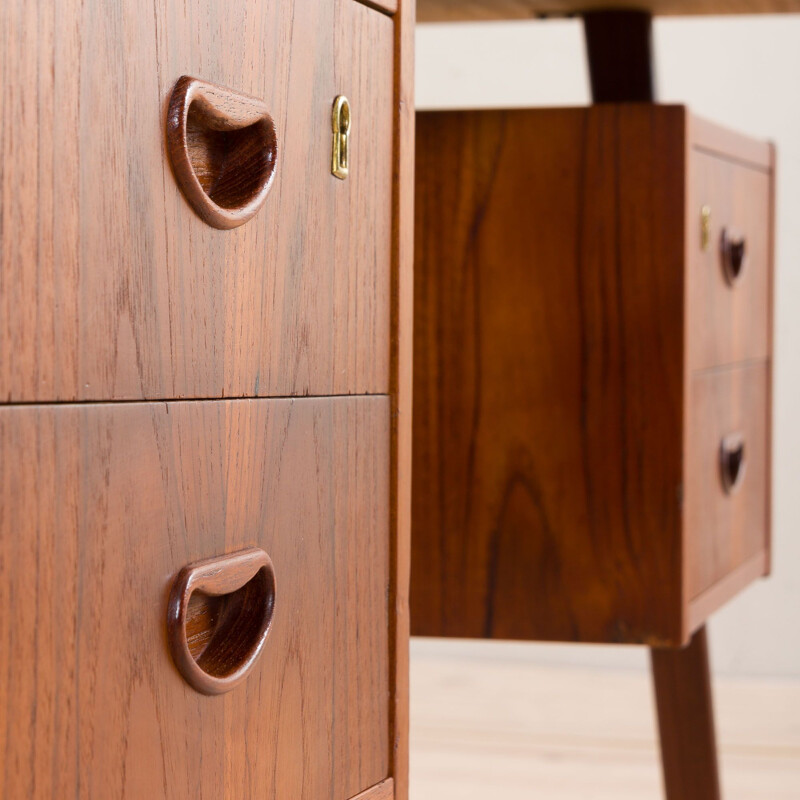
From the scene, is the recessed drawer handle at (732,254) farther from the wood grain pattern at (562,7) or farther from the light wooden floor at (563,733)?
the light wooden floor at (563,733)

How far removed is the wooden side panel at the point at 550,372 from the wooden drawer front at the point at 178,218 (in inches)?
13.3

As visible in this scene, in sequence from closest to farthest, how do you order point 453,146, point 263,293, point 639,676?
point 263,293 → point 453,146 → point 639,676

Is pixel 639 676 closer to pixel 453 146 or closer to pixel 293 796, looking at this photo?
pixel 453 146

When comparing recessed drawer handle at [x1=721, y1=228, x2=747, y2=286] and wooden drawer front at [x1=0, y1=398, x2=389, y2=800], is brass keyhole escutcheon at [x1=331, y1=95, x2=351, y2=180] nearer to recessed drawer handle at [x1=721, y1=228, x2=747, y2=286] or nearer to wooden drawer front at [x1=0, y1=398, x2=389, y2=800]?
wooden drawer front at [x1=0, y1=398, x2=389, y2=800]

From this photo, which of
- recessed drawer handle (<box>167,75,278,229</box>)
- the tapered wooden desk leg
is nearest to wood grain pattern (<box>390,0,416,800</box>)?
recessed drawer handle (<box>167,75,278,229</box>)

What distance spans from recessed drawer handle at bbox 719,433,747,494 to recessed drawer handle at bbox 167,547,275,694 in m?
0.58

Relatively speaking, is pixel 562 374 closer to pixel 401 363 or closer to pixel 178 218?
pixel 401 363

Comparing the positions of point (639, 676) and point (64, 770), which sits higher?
point (64, 770)

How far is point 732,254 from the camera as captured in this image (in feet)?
3.13

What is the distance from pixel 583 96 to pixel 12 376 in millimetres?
1910

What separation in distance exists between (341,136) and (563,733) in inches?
53.7

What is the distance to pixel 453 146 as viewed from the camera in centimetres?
84

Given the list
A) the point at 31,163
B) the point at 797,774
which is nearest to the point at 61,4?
the point at 31,163

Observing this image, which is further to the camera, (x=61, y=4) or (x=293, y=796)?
(x=293, y=796)
